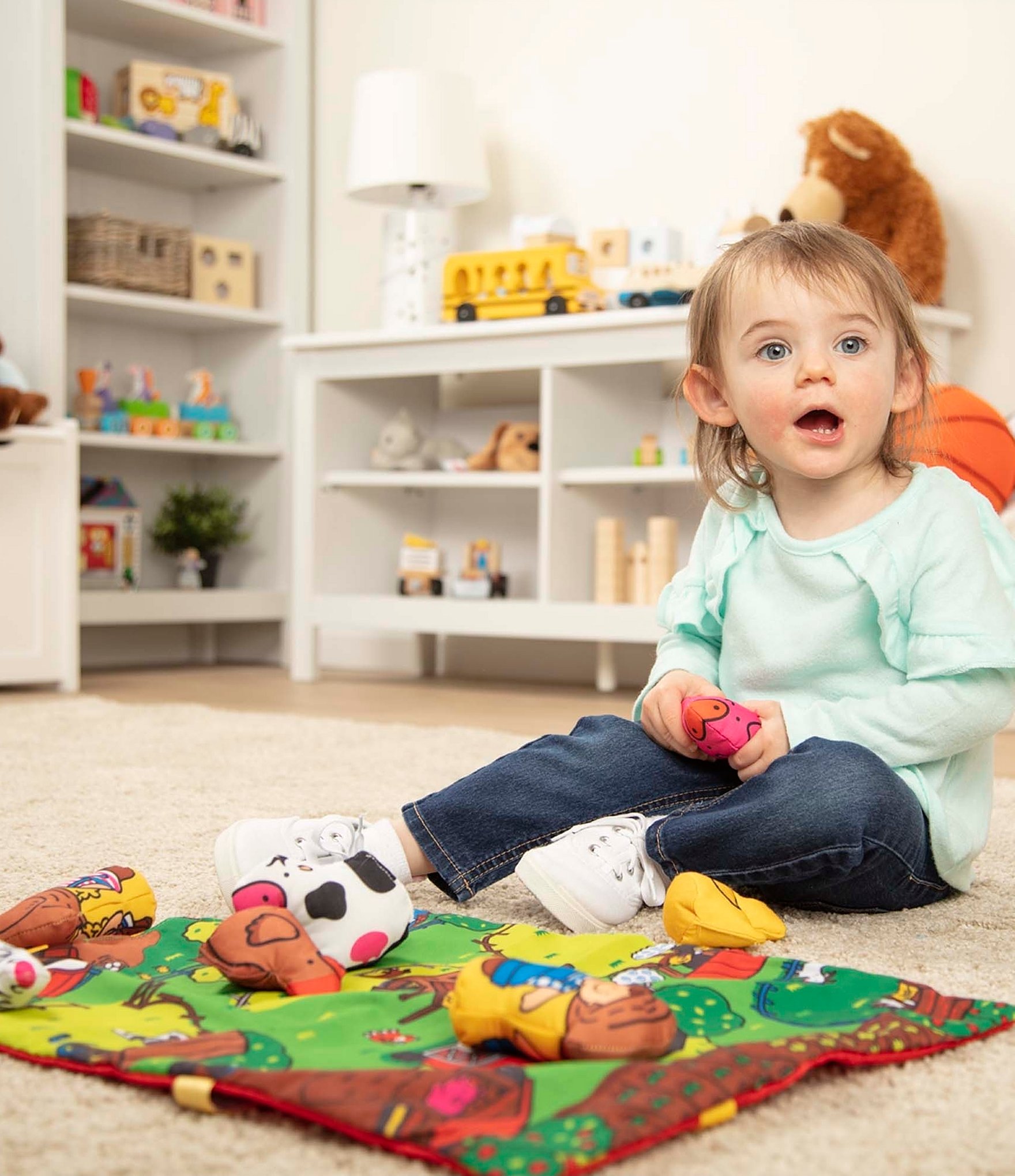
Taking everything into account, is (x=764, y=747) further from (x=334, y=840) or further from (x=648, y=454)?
(x=648, y=454)

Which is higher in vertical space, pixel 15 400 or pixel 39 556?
pixel 15 400

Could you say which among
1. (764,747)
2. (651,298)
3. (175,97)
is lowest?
(764,747)

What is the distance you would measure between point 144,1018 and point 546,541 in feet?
6.36

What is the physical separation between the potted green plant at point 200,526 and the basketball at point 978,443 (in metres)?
1.95

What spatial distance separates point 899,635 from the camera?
1016 mm

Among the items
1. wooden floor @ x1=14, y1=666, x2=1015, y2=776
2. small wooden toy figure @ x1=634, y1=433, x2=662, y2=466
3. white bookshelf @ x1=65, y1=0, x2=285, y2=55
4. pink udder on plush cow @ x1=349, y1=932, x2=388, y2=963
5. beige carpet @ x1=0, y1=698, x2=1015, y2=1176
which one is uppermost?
white bookshelf @ x1=65, y1=0, x2=285, y2=55

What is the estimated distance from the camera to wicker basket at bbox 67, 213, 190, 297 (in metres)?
3.20

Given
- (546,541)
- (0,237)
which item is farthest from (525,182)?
(0,237)

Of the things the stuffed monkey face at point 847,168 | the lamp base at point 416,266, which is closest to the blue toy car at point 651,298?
the stuffed monkey face at point 847,168

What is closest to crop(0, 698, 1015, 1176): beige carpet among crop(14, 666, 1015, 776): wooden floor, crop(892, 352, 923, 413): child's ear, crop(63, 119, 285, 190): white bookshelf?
crop(14, 666, 1015, 776): wooden floor

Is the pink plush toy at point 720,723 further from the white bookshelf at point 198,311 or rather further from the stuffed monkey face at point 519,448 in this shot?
the white bookshelf at point 198,311

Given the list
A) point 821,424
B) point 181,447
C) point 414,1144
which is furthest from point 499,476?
point 414,1144

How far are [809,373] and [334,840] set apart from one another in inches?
18.5

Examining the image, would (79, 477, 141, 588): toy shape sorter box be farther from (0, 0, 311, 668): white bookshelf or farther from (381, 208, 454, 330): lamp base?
(381, 208, 454, 330): lamp base
